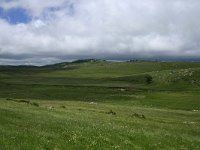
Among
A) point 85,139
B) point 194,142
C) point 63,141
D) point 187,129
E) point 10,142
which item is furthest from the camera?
point 187,129

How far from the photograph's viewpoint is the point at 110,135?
1312 inches

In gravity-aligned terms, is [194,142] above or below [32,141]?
below

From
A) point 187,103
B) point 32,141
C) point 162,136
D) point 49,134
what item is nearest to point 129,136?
point 162,136

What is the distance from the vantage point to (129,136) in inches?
1348

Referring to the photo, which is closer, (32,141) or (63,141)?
(32,141)

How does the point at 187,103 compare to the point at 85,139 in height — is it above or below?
below

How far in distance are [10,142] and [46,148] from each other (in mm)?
2221

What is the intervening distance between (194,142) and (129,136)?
713 centimetres

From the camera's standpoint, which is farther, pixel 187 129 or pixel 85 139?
pixel 187 129

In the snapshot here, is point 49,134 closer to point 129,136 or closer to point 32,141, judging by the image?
point 32,141

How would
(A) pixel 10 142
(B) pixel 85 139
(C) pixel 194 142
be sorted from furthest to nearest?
(C) pixel 194 142, (B) pixel 85 139, (A) pixel 10 142

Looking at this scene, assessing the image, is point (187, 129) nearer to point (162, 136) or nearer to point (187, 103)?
point (162, 136)

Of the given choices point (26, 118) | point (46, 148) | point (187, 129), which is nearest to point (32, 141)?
point (46, 148)

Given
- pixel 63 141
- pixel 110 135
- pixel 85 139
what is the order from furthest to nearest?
1. pixel 110 135
2. pixel 85 139
3. pixel 63 141
